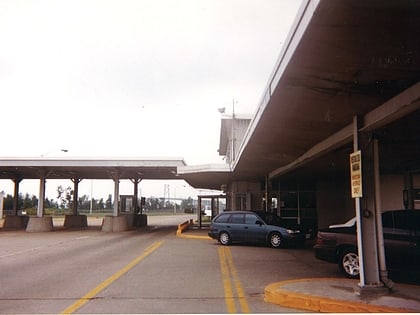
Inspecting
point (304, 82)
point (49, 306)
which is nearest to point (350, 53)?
point (304, 82)

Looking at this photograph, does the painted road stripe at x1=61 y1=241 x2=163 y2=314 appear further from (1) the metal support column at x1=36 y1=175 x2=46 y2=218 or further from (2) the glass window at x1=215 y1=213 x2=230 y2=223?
(1) the metal support column at x1=36 y1=175 x2=46 y2=218

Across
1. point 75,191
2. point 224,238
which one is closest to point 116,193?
point 75,191

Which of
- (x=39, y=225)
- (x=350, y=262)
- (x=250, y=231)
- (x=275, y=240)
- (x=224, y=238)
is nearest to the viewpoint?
(x=350, y=262)

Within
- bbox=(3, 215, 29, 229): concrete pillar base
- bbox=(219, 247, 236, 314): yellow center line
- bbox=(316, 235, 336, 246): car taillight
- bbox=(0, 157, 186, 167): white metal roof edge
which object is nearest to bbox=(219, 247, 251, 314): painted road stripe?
bbox=(219, 247, 236, 314): yellow center line

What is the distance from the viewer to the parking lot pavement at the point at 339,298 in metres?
7.04

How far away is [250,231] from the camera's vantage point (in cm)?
1808

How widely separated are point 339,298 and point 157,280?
13.9 ft

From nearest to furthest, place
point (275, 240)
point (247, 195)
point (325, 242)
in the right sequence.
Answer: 1. point (325, 242)
2. point (275, 240)
3. point (247, 195)

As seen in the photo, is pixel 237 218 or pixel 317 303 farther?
pixel 237 218

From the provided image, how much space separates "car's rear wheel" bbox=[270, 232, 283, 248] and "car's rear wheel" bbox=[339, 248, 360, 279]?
6.86m

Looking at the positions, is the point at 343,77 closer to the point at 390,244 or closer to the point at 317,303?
the point at 317,303

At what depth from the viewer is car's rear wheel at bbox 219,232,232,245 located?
18.6 meters

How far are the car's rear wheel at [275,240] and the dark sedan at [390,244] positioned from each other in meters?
6.18

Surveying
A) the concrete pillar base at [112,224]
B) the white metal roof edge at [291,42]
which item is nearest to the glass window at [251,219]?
the white metal roof edge at [291,42]
